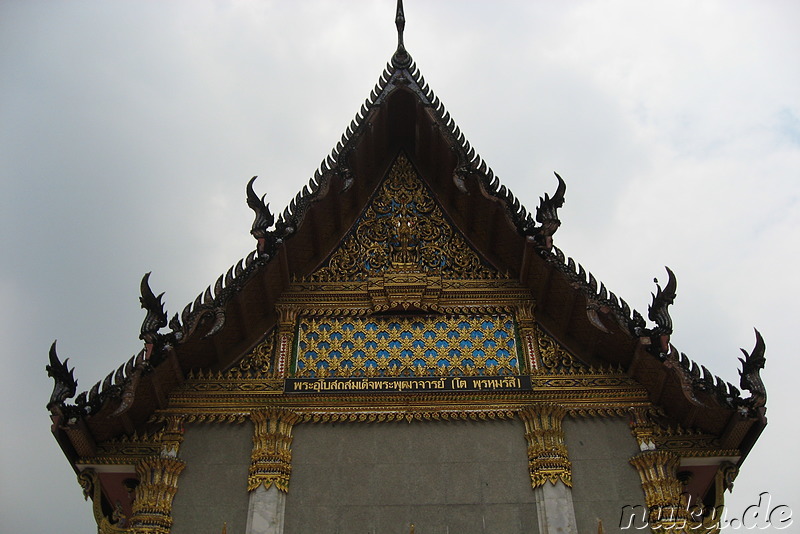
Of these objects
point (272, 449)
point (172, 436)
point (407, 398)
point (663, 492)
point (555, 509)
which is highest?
point (407, 398)

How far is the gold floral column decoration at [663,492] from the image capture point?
7.23 meters

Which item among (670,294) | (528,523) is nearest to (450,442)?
(528,523)

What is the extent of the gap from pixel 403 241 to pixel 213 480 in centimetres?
378

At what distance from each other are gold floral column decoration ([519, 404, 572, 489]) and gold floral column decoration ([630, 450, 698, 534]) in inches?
28.3

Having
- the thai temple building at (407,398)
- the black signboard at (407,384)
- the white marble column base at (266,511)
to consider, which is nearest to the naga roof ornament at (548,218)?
the thai temple building at (407,398)

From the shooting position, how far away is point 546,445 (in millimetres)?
7805

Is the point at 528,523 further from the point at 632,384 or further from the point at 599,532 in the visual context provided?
the point at 632,384

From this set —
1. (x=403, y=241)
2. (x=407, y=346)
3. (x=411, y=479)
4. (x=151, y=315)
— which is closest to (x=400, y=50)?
(x=403, y=241)

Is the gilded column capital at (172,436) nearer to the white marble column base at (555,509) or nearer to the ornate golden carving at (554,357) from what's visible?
the white marble column base at (555,509)

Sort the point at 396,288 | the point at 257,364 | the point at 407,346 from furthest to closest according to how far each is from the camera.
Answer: the point at 396,288, the point at 407,346, the point at 257,364

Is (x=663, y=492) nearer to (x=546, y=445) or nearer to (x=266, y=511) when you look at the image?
(x=546, y=445)

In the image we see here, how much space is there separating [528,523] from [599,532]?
2.18ft

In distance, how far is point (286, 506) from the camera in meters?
7.45

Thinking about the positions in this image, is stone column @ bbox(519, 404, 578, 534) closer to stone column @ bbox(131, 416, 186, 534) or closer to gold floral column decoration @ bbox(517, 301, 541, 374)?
gold floral column decoration @ bbox(517, 301, 541, 374)
